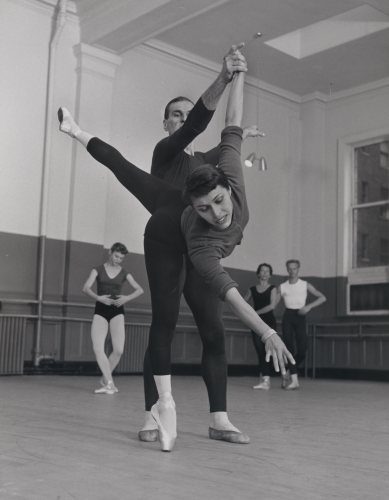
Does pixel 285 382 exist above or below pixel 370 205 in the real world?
below

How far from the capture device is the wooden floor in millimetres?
1931

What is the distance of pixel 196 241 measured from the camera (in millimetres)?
2439

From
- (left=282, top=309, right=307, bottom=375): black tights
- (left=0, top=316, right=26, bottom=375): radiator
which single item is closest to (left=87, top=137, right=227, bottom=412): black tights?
(left=0, top=316, right=26, bottom=375): radiator

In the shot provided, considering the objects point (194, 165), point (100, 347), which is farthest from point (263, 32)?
point (194, 165)

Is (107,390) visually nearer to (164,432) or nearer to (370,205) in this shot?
(164,432)

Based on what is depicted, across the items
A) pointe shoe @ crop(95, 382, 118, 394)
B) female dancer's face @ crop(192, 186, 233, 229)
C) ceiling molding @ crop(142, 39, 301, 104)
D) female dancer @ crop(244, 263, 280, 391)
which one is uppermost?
ceiling molding @ crop(142, 39, 301, 104)

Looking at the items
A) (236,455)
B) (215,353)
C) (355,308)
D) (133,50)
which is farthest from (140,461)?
(355,308)

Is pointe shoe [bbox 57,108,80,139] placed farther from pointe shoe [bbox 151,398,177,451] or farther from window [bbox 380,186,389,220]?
window [bbox 380,186,389,220]

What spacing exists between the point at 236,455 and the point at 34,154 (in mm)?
5892

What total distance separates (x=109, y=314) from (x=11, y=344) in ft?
6.39

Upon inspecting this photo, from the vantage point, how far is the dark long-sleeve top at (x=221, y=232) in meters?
2.32

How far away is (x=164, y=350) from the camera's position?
108 inches

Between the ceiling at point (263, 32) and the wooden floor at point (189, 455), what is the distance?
15.8ft

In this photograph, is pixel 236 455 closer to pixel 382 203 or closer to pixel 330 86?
pixel 382 203
